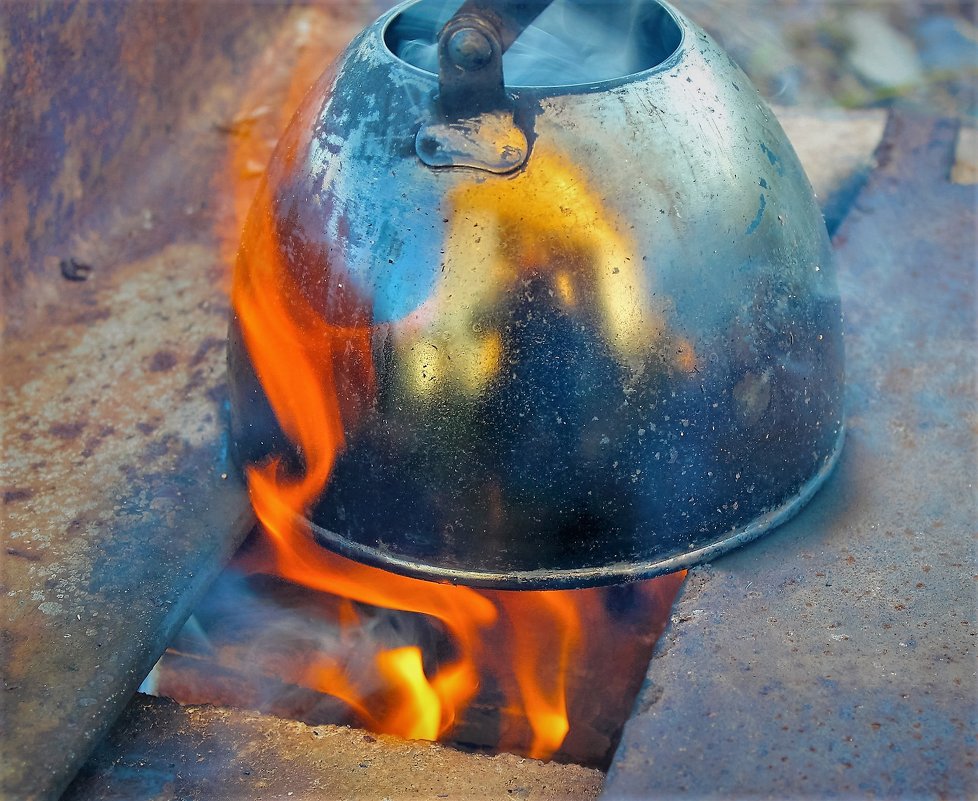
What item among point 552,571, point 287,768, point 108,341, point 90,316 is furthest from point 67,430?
point 552,571

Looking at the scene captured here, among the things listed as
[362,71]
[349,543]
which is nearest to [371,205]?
[362,71]

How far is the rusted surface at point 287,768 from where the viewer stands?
5.07 feet

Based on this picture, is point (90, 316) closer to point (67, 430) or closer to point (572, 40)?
point (67, 430)

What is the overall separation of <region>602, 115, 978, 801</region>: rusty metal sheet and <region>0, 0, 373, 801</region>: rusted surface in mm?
854

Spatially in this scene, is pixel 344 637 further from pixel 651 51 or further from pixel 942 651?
pixel 651 51

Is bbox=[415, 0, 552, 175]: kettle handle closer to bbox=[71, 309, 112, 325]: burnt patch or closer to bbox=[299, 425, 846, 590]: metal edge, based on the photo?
bbox=[299, 425, 846, 590]: metal edge

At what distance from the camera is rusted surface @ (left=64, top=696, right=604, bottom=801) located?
1.54m

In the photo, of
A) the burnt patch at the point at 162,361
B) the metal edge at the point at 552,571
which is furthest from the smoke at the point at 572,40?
the burnt patch at the point at 162,361

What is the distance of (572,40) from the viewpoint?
1.84 meters

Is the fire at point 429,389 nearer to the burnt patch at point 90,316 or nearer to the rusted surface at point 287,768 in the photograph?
the rusted surface at point 287,768

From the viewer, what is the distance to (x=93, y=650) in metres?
1.70

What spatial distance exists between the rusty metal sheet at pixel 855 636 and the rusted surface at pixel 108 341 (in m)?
0.85

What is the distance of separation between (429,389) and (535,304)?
20 cm

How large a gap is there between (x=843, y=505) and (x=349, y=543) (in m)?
0.91
